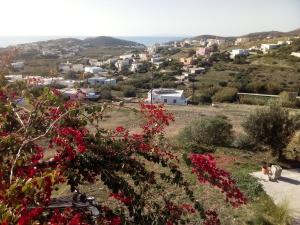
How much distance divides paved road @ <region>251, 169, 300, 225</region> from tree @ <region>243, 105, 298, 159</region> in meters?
1.90

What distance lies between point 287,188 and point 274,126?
4109mm

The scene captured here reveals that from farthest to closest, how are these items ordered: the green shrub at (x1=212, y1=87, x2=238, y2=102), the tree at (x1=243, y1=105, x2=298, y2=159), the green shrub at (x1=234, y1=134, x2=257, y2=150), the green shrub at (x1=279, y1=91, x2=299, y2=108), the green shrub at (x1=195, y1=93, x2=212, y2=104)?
the green shrub at (x1=195, y1=93, x2=212, y2=104) → the green shrub at (x1=212, y1=87, x2=238, y2=102) → the green shrub at (x1=279, y1=91, x2=299, y2=108) → the green shrub at (x1=234, y1=134, x2=257, y2=150) → the tree at (x1=243, y1=105, x2=298, y2=159)

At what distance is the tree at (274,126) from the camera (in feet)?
55.8

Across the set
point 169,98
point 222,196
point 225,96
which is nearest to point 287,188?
point 222,196

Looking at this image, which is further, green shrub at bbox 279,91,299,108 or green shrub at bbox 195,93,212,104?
green shrub at bbox 195,93,212,104

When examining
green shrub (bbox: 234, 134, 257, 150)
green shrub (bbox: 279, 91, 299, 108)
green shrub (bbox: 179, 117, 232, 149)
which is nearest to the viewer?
green shrub (bbox: 234, 134, 257, 150)

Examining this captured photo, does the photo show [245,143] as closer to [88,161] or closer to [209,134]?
[209,134]

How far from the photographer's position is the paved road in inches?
469

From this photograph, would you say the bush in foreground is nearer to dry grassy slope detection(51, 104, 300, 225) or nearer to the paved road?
dry grassy slope detection(51, 104, 300, 225)

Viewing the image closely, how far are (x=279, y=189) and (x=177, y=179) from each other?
8295 millimetres

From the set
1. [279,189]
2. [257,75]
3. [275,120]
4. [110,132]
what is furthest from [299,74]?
[110,132]

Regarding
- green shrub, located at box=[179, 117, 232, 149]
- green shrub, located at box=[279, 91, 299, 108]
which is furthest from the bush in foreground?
green shrub, located at box=[279, 91, 299, 108]

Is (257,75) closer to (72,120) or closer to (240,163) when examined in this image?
(240,163)

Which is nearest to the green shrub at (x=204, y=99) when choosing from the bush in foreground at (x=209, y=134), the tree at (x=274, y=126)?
the bush in foreground at (x=209, y=134)
